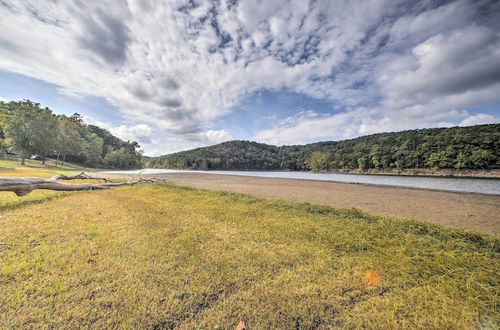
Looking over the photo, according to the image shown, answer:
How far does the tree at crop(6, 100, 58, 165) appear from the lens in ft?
113

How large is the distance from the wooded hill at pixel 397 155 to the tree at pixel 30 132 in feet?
241

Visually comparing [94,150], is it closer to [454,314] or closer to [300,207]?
[300,207]

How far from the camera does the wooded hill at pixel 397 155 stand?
56.1 m

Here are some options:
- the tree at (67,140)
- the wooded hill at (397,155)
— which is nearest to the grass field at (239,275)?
the tree at (67,140)

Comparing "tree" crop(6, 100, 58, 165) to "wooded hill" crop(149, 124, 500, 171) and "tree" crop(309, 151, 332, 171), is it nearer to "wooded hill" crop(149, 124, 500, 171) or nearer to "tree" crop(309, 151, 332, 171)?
"wooded hill" crop(149, 124, 500, 171)

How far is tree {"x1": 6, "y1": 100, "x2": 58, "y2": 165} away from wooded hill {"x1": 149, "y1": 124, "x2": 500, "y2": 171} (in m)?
73.6

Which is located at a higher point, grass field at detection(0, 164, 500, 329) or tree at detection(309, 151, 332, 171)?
tree at detection(309, 151, 332, 171)

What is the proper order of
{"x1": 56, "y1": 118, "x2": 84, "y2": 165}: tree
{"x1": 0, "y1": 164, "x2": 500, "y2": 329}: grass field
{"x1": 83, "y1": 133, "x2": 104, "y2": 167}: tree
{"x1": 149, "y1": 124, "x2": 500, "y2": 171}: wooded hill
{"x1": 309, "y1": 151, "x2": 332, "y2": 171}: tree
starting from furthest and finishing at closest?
{"x1": 309, "y1": 151, "x2": 332, "y2": 171}: tree, {"x1": 83, "y1": 133, "x2": 104, "y2": 167}: tree, {"x1": 149, "y1": 124, "x2": 500, "y2": 171}: wooded hill, {"x1": 56, "y1": 118, "x2": 84, "y2": 165}: tree, {"x1": 0, "y1": 164, "x2": 500, "y2": 329}: grass field

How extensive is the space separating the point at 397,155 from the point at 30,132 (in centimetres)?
11500

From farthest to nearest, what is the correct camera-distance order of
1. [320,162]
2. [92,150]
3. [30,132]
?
1. [320,162]
2. [92,150]
3. [30,132]

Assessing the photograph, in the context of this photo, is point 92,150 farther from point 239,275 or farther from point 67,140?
point 239,275

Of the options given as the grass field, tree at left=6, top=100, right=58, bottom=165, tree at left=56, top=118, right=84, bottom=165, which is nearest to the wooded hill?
tree at left=56, top=118, right=84, bottom=165

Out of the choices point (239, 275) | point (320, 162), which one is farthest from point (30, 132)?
point (320, 162)

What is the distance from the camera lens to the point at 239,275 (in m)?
3.33
